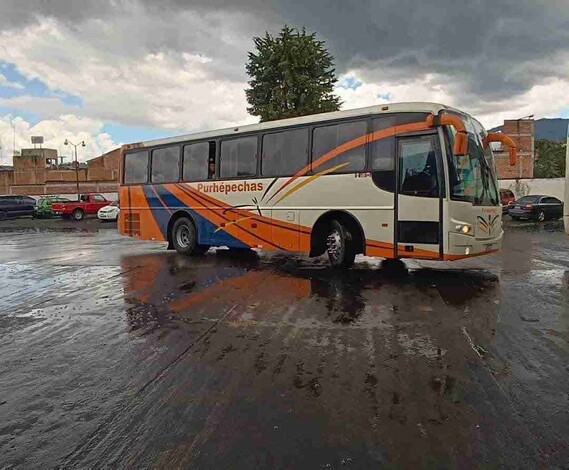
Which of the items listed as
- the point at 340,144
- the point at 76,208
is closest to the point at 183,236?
the point at 340,144

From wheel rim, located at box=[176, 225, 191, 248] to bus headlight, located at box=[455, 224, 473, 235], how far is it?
7175mm

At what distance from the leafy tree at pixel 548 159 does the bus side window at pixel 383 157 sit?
5346 cm

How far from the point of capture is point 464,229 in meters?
8.63

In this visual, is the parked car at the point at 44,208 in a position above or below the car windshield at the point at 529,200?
below

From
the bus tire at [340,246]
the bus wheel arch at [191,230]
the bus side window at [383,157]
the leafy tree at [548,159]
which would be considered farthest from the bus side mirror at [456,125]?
the leafy tree at [548,159]

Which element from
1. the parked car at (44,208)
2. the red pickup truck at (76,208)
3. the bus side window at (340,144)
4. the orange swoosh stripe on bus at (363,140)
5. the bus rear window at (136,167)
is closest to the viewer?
the orange swoosh stripe on bus at (363,140)

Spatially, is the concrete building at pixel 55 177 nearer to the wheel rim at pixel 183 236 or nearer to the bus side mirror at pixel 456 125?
the wheel rim at pixel 183 236

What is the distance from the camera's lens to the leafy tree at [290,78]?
119ft

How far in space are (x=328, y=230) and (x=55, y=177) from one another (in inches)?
1987

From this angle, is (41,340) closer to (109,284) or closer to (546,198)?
(109,284)

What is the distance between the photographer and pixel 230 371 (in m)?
4.43

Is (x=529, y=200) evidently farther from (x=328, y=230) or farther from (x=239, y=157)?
(x=328, y=230)

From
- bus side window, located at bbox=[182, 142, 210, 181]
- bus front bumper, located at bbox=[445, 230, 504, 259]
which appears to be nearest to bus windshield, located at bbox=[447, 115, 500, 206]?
bus front bumper, located at bbox=[445, 230, 504, 259]

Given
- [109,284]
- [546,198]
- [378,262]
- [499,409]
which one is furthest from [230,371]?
[546,198]
